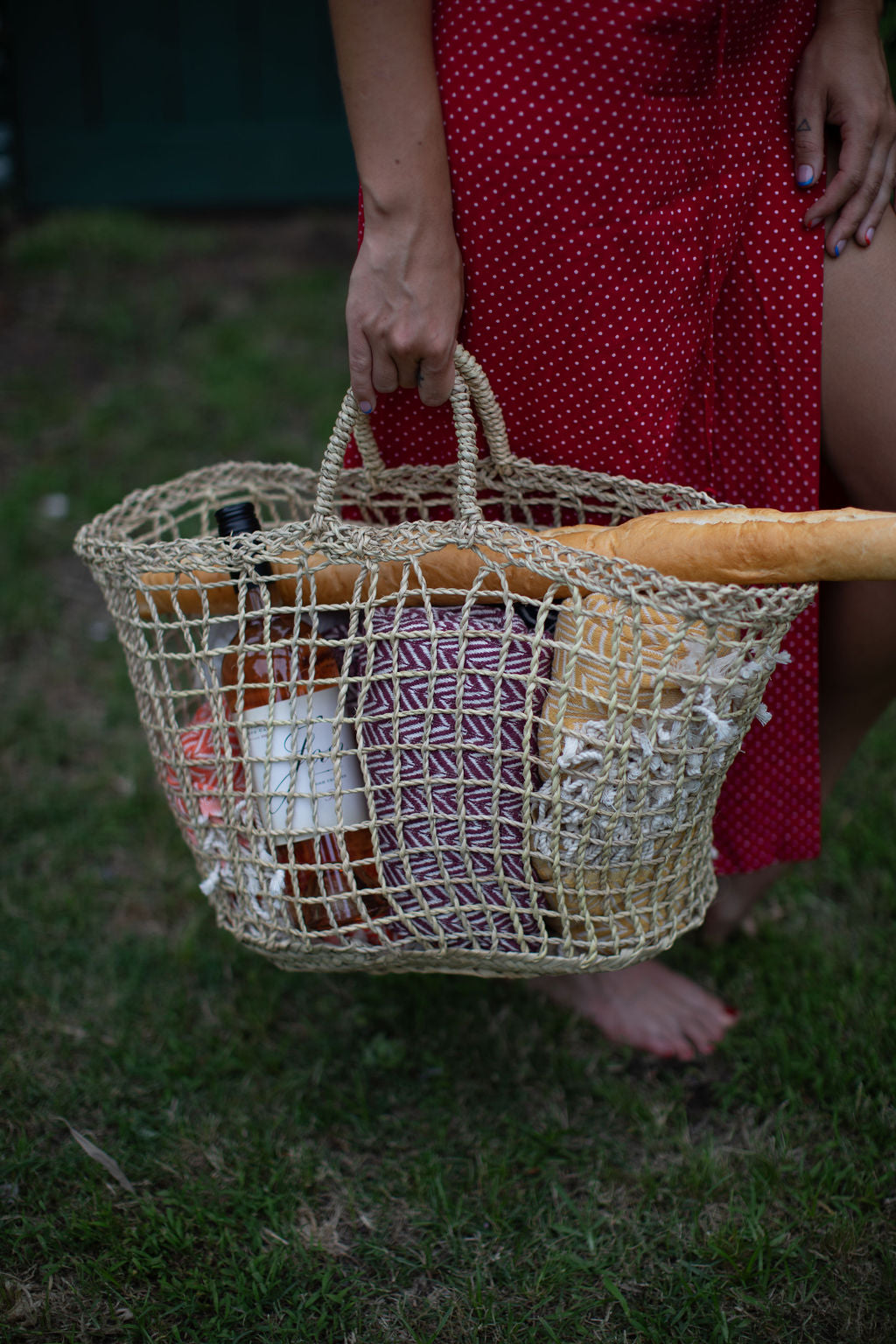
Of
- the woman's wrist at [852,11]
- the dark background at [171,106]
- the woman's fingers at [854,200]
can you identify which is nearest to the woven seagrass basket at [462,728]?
the woman's fingers at [854,200]

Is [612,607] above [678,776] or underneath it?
above

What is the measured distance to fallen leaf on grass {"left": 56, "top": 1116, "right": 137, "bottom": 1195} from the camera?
1234mm

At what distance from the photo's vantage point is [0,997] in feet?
4.82

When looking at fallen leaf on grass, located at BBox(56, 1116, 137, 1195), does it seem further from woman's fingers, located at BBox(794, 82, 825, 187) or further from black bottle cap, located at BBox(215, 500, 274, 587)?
woman's fingers, located at BBox(794, 82, 825, 187)

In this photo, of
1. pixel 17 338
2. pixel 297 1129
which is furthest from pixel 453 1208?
pixel 17 338

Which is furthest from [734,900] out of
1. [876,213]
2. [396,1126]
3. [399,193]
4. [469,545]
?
[399,193]

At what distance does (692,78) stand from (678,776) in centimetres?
68

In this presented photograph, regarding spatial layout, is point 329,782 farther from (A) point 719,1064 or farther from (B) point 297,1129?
(A) point 719,1064

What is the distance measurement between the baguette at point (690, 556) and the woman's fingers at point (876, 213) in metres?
0.34

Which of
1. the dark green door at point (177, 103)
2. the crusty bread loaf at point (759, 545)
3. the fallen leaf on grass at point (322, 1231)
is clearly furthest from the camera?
the dark green door at point (177, 103)

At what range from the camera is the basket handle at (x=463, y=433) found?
3.28 ft

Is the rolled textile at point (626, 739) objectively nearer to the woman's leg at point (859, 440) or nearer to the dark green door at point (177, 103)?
the woman's leg at point (859, 440)

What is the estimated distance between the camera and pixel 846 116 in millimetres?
1078

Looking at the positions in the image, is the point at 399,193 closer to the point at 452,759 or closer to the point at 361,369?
the point at 361,369
